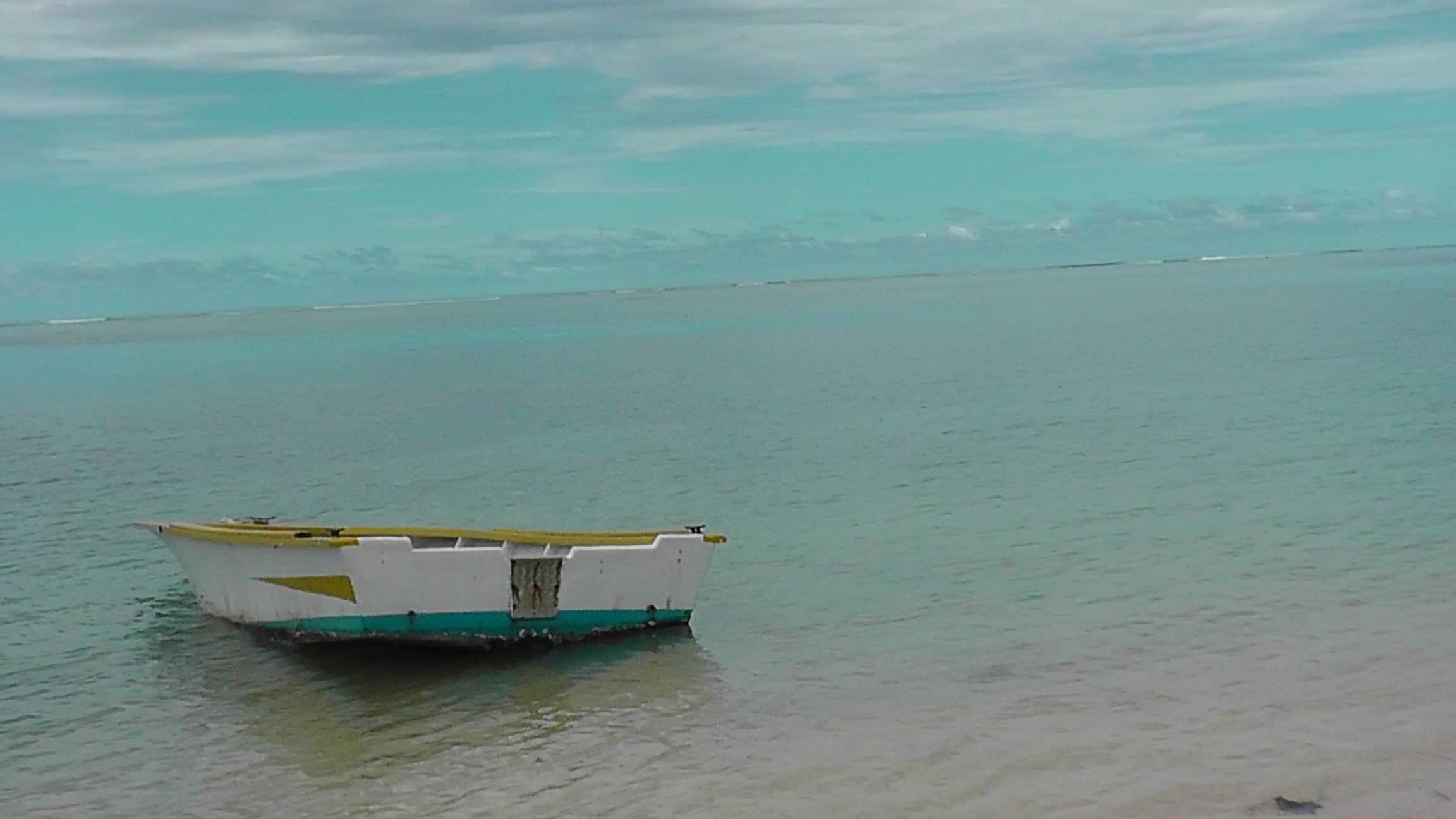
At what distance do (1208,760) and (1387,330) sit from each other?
67258 mm

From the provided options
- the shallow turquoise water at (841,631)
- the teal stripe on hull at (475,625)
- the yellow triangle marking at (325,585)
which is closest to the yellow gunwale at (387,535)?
the yellow triangle marking at (325,585)

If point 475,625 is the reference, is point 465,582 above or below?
above

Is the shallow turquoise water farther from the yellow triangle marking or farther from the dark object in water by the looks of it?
the yellow triangle marking

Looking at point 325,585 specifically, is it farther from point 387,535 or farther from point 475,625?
point 475,625

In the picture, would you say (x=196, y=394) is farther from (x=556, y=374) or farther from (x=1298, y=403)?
(x=1298, y=403)

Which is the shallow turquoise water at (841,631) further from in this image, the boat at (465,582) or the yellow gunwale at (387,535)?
the yellow gunwale at (387,535)

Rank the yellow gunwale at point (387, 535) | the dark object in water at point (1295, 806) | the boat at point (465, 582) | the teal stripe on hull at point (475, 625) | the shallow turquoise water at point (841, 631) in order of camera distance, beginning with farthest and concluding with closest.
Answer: the yellow gunwale at point (387, 535) < the teal stripe on hull at point (475, 625) < the boat at point (465, 582) < the shallow turquoise water at point (841, 631) < the dark object in water at point (1295, 806)

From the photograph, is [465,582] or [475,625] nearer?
[465,582]

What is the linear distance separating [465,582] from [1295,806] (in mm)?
9407

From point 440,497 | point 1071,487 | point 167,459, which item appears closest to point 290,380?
point 167,459

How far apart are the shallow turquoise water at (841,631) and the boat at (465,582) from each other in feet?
1.45

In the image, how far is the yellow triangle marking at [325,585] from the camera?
1720 centimetres

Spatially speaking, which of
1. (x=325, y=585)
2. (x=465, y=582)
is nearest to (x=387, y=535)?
(x=325, y=585)

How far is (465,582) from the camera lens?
17.2 metres
